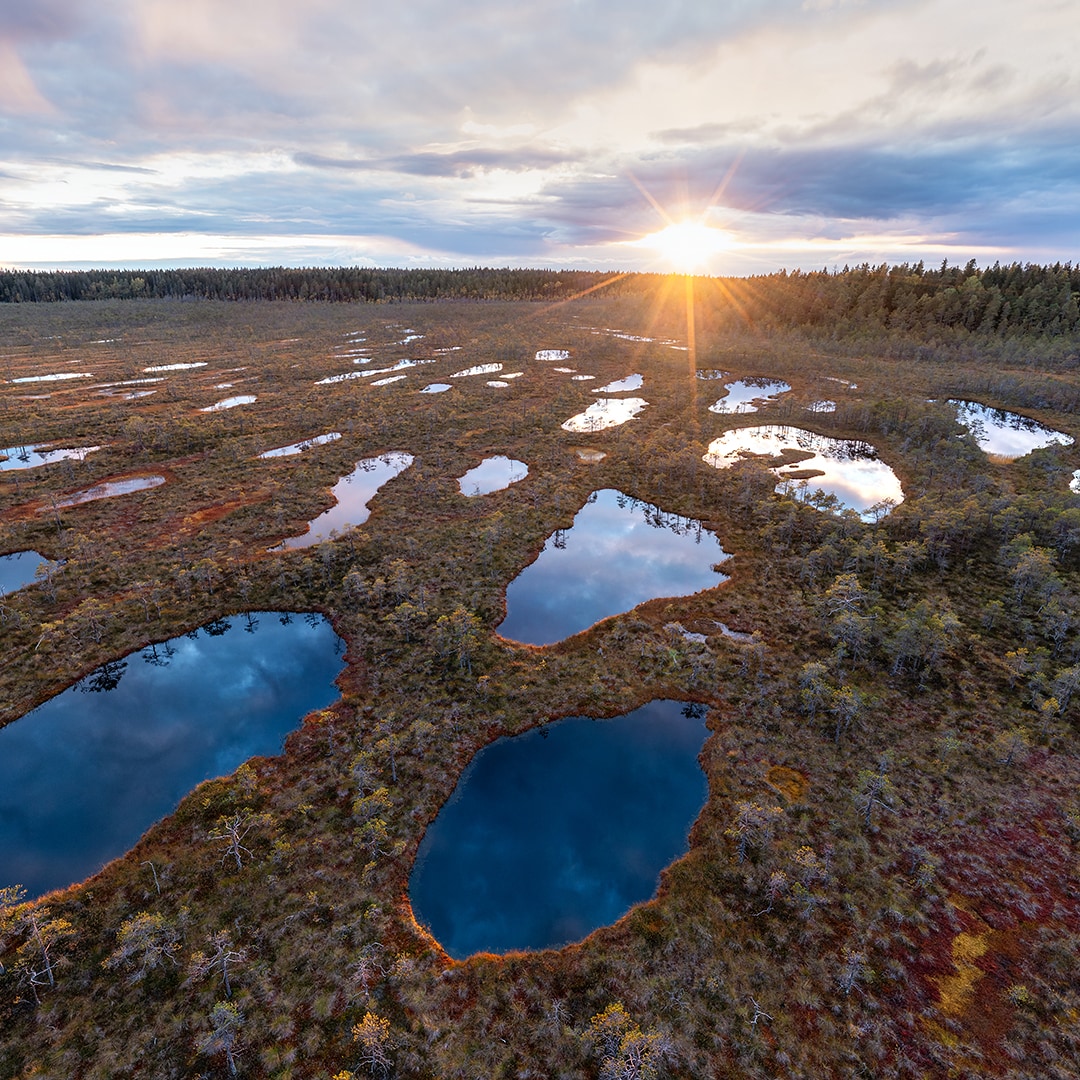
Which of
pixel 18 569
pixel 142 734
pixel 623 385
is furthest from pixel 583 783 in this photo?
pixel 623 385

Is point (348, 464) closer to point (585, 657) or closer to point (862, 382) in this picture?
point (585, 657)

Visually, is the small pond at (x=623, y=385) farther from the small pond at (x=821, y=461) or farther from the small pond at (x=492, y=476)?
the small pond at (x=492, y=476)

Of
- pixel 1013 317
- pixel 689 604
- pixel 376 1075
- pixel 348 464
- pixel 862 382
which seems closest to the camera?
pixel 376 1075

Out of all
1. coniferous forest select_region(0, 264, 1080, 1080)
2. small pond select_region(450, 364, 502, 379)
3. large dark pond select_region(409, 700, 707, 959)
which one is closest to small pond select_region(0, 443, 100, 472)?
coniferous forest select_region(0, 264, 1080, 1080)

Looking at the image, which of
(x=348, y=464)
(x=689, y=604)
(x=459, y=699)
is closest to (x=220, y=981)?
(x=459, y=699)

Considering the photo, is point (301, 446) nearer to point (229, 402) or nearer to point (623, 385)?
point (229, 402)
